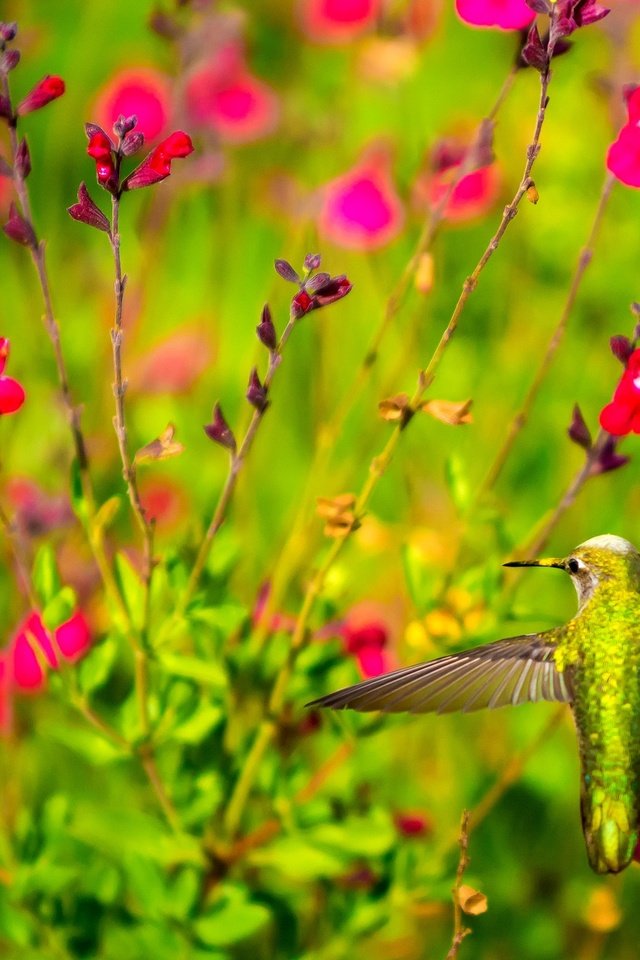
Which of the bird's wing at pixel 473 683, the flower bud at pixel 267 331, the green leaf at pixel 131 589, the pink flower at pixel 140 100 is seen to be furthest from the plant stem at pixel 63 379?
the pink flower at pixel 140 100

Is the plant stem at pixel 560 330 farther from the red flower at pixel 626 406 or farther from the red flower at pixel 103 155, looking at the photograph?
the red flower at pixel 103 155

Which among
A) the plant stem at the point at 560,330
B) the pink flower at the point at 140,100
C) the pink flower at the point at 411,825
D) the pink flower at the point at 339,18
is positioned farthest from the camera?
the pink flower at the point at 339,18

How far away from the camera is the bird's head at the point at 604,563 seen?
1.33 m

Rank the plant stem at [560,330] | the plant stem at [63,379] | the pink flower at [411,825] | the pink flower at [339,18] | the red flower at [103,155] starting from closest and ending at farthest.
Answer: the red flower at [103,155], the plant stem at [63,379], the plant stem at [560,330], the pink flower at [411,825], the pink flower at [339,18]

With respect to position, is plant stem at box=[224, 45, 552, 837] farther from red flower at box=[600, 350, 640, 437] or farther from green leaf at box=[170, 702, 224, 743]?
red flower at box=[600, 350, 640, 437]

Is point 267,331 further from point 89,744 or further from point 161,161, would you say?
point 89,744

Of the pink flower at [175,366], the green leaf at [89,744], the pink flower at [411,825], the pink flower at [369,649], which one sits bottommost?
the pink flower at [411,825]

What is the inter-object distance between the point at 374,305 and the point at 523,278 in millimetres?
528

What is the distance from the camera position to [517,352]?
2.86 meters

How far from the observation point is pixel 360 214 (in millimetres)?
2525

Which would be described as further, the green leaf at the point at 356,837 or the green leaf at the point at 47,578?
the green leaf at the point at 356,837

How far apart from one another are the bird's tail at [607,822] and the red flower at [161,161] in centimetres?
89

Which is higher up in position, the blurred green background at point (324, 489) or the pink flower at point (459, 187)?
the pink flower at point (459, 187)

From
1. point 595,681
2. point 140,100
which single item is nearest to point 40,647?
point 595,681
